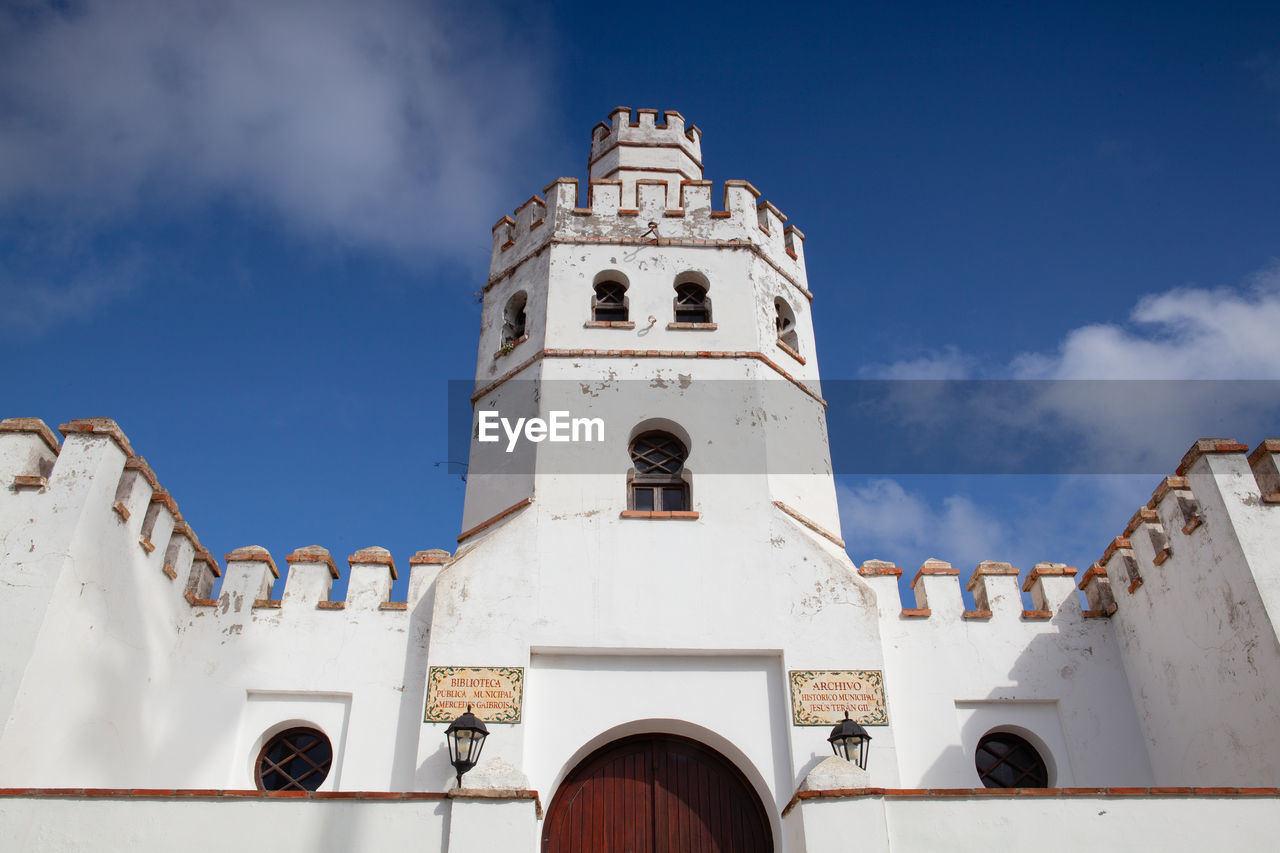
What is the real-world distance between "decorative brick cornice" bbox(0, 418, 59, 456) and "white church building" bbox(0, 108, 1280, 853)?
19 millimetres

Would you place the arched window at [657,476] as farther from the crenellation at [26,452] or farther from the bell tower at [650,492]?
the crenellation at [26,452]

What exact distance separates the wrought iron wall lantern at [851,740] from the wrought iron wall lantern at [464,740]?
340 cm

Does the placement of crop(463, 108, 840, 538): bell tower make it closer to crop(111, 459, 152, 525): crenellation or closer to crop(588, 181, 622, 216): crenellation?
crop(588, 181, 622, 216): crenellation

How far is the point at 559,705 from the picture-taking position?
32.5 feet

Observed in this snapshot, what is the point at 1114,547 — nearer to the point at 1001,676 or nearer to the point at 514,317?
the point at 1001,676

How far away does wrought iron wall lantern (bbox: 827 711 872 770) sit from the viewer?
9211 mm

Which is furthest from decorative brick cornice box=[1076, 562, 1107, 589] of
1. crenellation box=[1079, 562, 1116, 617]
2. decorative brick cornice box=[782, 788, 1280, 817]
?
decorative brick cornice box=[782, 788, 1280, 817]

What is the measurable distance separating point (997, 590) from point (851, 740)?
11.2ft

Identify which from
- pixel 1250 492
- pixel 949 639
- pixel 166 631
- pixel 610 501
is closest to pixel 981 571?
pixel 949 639

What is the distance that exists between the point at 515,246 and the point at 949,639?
28.3 feet

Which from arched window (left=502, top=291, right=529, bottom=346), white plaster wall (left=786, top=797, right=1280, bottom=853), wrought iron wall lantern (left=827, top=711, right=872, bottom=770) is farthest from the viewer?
arched window (left=502, top=291, right=529, bottom=346)

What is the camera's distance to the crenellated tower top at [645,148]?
17.3 m

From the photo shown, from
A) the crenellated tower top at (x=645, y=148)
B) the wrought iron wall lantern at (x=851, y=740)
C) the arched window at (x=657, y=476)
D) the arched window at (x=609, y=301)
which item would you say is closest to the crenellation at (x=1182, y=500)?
the wrought iron wall lantern at (x=851, y=740)

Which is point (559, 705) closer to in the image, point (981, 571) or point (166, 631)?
point (166, 631)
